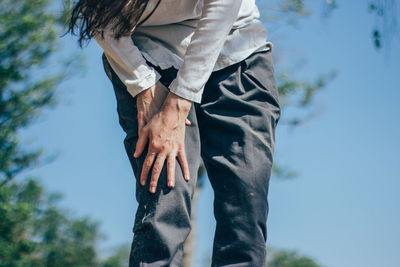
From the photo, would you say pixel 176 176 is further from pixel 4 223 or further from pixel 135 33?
pixel 4 223

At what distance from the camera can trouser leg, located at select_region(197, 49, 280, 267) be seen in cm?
137

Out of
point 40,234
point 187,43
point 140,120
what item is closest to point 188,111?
point 140,120

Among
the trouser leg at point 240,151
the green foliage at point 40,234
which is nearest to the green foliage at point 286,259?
the green foliage at point 40,234

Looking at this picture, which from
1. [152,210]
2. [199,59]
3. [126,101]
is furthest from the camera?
[126,101]

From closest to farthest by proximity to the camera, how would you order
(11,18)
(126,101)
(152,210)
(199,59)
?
(152,210), (199,59), (126,101), (11,18)

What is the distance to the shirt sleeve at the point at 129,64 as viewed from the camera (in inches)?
56.8

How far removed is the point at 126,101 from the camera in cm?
152

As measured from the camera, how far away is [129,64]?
1.45 metres

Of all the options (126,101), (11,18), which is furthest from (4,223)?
(126,101)

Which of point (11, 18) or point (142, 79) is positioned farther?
point (11, 18)

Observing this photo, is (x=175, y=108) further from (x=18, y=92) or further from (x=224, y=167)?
(x=18, y=92)

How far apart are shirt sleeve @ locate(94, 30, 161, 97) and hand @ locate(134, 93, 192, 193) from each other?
0.32 ft

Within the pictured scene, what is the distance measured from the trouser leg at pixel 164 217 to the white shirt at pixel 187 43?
0.47ft

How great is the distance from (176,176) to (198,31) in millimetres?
435
